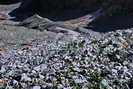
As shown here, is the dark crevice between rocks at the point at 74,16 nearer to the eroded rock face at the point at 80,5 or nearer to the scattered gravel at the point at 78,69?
the eroded rock face at the point at 80,5

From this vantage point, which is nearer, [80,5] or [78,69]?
[78,69]

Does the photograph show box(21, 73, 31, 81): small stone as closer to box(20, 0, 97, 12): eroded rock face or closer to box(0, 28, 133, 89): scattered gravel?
box(0, 28, 133, 89): scattered gravel

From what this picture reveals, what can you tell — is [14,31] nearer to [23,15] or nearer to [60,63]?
[23,15]

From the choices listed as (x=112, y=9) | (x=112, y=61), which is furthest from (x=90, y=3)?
(x=112, y=61)

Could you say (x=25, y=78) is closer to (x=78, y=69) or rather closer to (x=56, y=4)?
(x=78, y=69)

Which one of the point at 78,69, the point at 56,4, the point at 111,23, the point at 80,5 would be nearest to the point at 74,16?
the point at 80,5

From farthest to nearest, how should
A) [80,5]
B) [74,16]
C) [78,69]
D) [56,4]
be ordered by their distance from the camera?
[56,4], [80,5], [74,16], [78,69]

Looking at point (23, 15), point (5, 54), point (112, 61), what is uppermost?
point (112, 61)
